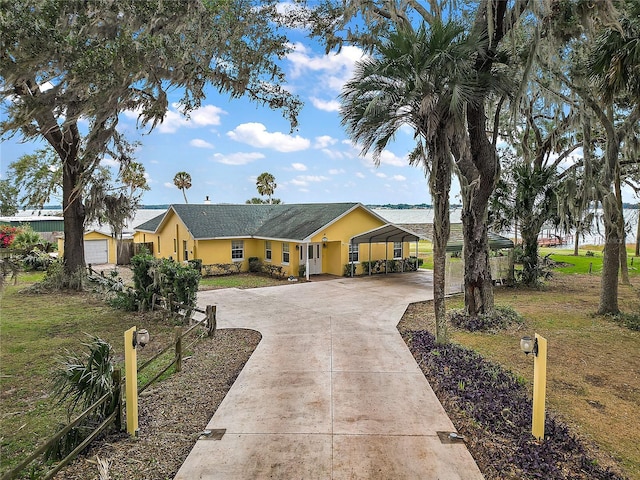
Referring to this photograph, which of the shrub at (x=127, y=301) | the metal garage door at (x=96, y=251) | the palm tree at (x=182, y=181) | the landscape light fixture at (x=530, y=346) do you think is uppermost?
the palm tree at (x=182, y=181)

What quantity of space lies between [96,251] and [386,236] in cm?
2014

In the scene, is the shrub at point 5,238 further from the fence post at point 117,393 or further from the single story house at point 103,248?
the fence post at point 117,393

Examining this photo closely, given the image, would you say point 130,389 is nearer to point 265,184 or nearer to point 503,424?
point 503,424

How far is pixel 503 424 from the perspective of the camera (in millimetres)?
5117

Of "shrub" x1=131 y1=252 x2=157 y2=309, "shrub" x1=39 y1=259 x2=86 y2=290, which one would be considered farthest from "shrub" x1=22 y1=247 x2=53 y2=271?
"shrub" x1=131 y1=252 x2=157 y2=309

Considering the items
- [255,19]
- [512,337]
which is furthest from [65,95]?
[512,337]

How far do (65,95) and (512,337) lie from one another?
1069 cm

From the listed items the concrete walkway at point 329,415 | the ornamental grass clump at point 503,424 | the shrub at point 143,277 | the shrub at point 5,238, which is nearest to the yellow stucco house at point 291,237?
the shrub at point 5,238

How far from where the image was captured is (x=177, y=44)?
7.29 meters

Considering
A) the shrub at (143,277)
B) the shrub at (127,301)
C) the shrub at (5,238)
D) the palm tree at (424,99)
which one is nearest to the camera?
the palm tree at (424,99)

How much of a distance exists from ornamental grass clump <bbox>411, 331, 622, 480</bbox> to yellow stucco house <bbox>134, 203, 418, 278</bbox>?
11913 millimetres

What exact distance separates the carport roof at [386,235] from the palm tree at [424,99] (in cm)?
1010

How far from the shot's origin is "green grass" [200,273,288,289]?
17.8 meters

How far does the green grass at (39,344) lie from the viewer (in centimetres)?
520
